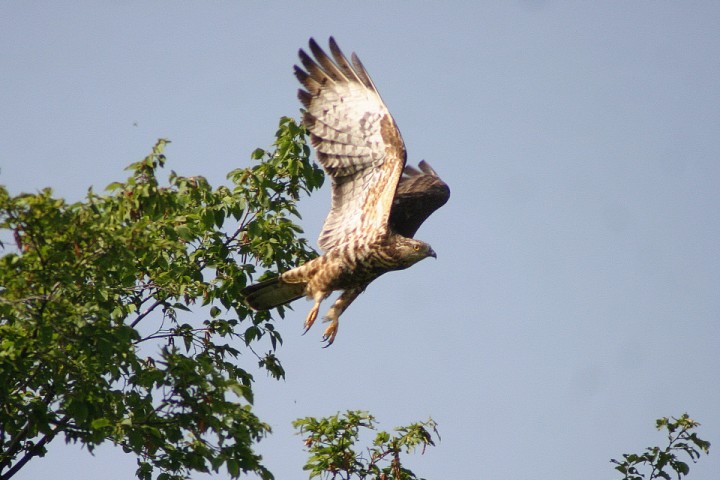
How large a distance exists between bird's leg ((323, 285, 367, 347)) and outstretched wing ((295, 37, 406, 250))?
2.14 feet

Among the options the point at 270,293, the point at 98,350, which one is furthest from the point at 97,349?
the point at 270,293

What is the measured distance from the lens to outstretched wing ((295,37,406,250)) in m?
9.24

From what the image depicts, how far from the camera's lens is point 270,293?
8.92 meters

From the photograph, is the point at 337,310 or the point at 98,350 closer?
the point at 98,350

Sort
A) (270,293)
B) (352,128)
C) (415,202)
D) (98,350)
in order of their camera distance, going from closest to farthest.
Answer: (98,350) < (270,293) < (352,128) < (415,202)

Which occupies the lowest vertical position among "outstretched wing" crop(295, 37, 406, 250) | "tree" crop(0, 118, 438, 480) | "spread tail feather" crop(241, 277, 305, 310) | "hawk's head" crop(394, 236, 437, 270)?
"tree" crop(0, 118, 438, 480)

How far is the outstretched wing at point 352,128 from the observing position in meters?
9.24

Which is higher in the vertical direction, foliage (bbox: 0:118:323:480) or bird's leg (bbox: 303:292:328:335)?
bird's leg (bbox: 303:292:328:335)

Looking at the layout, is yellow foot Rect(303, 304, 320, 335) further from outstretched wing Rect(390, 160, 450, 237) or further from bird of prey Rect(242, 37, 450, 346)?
outstretched wing Rect(390, 160, 450, 237)

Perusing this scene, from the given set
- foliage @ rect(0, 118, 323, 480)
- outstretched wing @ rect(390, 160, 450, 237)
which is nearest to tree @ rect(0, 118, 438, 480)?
foliage @ rect(0, 118, 323, 480)

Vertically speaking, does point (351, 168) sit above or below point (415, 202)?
below

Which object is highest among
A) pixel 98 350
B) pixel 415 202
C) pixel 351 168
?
pixel 415 202

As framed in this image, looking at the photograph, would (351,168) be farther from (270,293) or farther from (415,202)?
(415,202)

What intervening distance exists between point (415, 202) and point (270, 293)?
105 inches
